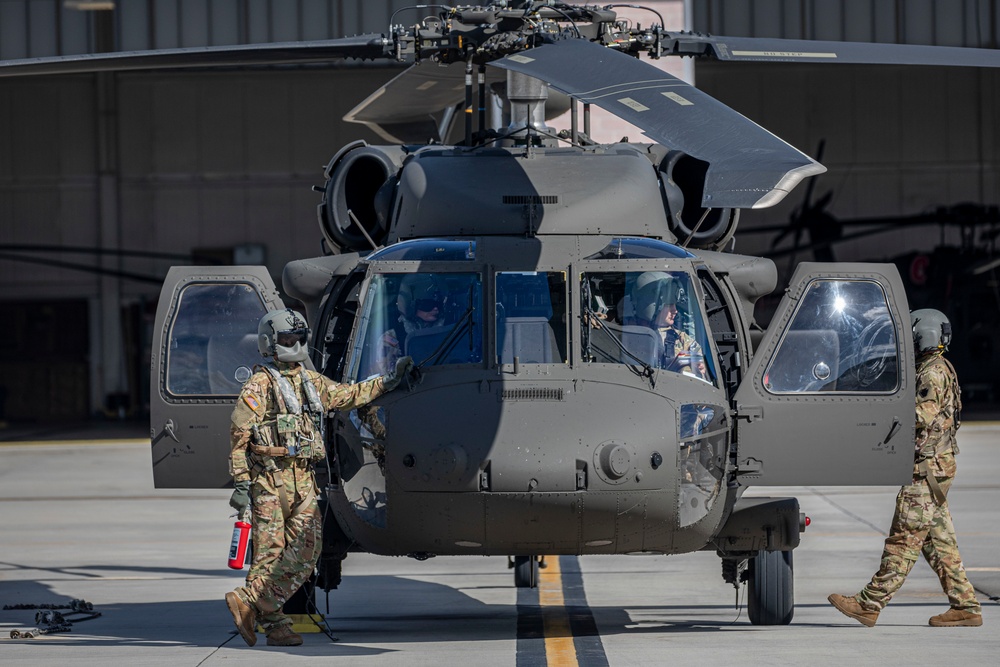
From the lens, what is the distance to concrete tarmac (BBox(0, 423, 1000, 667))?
7.52 meters

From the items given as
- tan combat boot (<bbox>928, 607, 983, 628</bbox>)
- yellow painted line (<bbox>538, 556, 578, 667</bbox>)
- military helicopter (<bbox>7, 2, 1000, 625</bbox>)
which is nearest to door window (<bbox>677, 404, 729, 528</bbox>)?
military helicopter (<bbox>7, 2, 1000, 625</bbox>)

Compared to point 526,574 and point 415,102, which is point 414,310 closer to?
point 415,102

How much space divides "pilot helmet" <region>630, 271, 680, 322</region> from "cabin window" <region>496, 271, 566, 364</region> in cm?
40

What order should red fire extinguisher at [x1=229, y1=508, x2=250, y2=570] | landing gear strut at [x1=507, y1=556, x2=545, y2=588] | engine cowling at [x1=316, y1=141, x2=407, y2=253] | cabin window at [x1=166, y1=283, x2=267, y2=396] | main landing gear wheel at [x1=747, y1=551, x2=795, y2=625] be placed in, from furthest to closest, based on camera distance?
landing gear strut at [x1=507, y1=556, x2=545, y2=588] → engine cowling at [x1=316, y1=141, x2=407, y2=253] → main landing gear wheel at [x1=747, y1=551, x2=795, y2=625] → cabin window at [x1=166, y1=283, x2=267, y2=396] → red fire extinguisher at [x1=229, y1=508, x2=250, y2=570]

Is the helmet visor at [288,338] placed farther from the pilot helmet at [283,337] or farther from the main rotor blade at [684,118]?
the main rotor blade at [684,118]

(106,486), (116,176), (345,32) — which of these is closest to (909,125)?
(345,32)

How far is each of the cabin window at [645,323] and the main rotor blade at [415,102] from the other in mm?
2418

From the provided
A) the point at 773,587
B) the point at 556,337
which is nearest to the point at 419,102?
the point at 556,337

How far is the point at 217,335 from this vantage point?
8.12m

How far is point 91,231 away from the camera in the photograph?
33906 mm

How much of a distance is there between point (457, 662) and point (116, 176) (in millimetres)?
28456

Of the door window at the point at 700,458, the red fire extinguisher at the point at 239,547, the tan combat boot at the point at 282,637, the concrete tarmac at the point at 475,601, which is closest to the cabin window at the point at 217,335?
the red fire extinguisher at the point at 239,547

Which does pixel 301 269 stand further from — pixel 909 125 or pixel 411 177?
pixel 909 125

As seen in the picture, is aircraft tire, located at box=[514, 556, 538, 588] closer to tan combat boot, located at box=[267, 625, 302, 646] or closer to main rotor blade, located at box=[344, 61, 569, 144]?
tan combat boot, located at box=[267, 625, 302, 646]
